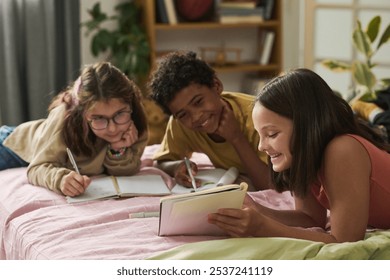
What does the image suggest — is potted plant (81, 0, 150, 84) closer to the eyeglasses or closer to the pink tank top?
the eyeglasses

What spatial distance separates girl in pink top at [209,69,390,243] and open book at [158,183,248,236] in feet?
0.09

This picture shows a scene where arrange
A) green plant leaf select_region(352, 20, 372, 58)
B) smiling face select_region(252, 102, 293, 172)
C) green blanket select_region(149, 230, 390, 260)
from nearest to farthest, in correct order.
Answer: green blanket select_region(149, 230, 390, 260) < smiling face select_region(252, 102, 293, 172) < green plant leaf select_region(352, 20, 372, 58)

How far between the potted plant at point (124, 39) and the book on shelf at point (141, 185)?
1714 mm

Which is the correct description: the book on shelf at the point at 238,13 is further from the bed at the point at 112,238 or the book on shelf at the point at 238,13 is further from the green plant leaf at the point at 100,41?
the bed at the point at 112,238

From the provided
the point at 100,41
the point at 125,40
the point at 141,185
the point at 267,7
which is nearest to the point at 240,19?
the point at 267,7

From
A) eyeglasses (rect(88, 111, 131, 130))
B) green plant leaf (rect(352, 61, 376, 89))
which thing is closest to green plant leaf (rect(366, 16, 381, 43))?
green plant leaf (rect(352, 61, 376, 89))

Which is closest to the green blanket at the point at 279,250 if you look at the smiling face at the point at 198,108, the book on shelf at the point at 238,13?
the smiling face at the point at 198,108

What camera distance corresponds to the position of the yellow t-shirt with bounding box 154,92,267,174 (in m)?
2.14

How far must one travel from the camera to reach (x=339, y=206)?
1444 mm

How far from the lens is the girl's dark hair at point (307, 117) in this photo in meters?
1.46

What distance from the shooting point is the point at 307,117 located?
146cm

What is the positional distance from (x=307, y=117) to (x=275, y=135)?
0.09 meters

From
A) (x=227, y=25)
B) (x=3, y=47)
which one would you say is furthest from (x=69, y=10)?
(x=227, y=25)

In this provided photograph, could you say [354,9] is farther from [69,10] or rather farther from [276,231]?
[276,231]
